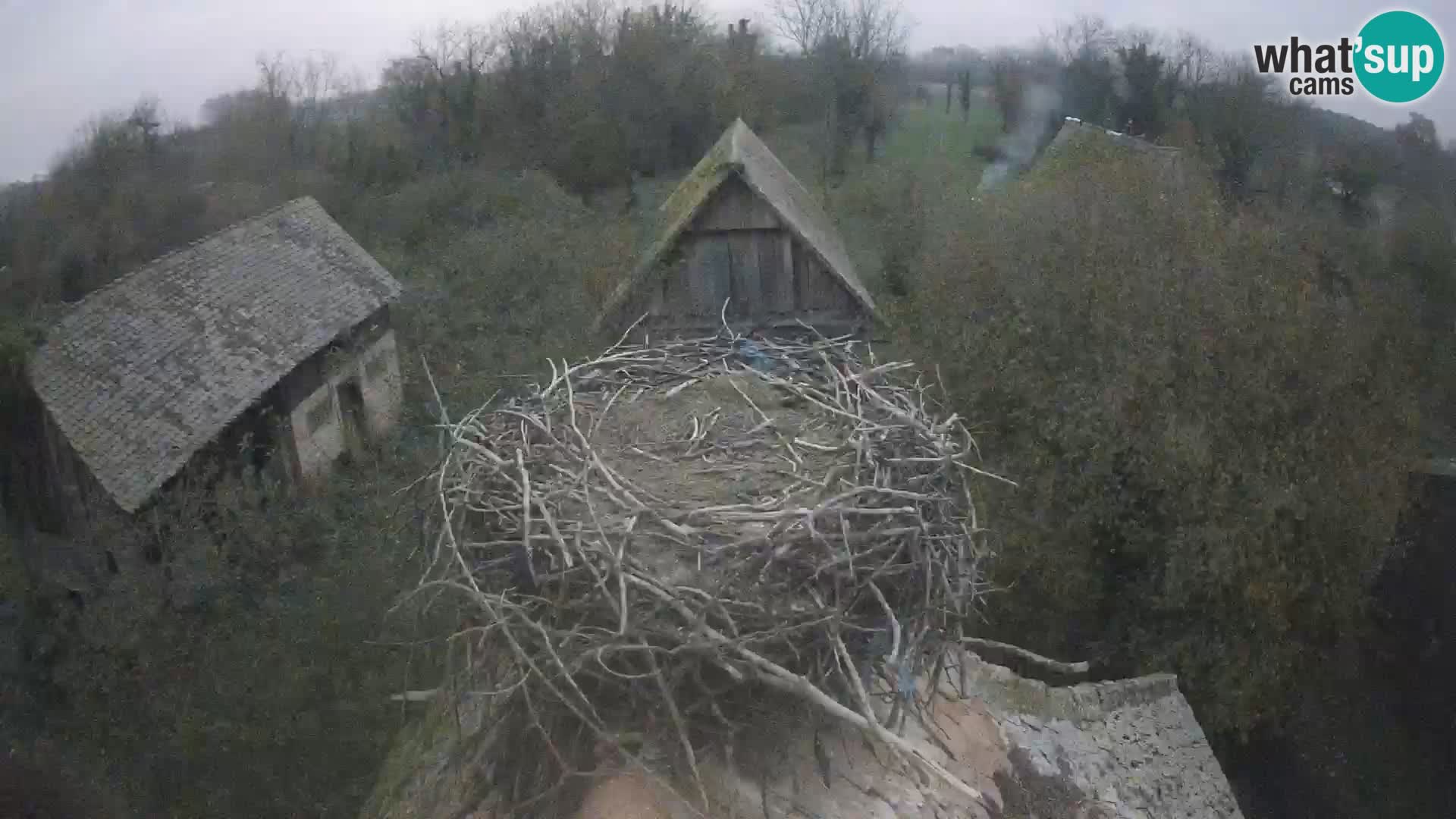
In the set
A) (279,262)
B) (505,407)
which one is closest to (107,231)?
(279,262)

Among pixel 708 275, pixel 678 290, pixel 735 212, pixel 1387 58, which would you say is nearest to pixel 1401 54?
pixel 1387 58

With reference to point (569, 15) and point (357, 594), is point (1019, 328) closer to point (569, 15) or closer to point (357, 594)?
point (357, 594)

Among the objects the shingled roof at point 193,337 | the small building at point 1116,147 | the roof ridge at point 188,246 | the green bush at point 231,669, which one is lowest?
the green bush at point 231,669

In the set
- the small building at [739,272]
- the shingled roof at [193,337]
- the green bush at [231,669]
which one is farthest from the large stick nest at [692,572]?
the small building at [739,272]

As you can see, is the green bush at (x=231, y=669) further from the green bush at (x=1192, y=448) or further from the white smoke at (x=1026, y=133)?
the white smoke at (x=1026, y=133)

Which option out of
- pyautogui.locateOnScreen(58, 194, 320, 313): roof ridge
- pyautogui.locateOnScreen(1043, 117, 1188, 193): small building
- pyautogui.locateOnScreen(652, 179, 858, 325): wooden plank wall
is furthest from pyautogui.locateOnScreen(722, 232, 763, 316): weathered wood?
pyautogui.locateOnScreen(58, 194, 320, 313): roof ridge

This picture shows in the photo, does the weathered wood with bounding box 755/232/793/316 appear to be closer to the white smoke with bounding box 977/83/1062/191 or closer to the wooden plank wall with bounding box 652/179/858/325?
the wooden plank wall with bounding box 652/179/858/325
